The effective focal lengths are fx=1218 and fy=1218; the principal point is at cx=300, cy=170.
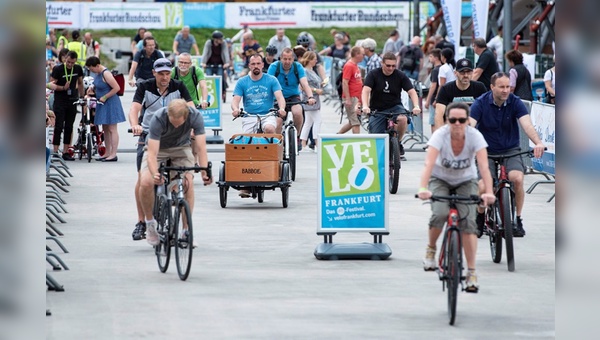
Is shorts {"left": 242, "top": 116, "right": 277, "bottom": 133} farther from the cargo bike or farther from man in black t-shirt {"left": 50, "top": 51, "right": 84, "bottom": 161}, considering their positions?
man in black t-shirt {"left": 50, "top": 51, "right": 84, "bottom": 161}

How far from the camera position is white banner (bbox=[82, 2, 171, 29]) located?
167 ft

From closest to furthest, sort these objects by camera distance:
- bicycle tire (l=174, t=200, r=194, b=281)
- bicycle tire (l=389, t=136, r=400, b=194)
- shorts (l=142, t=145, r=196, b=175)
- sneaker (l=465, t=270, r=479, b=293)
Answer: sneaker (l=465, t=270, r=479, b=293) < bicycle tire (l=174, t=200, r=194, b=281) < shorts (l=142, t=145, r=196, b=175) < bicycle tire (l=389, t=136, r=400, b=194)

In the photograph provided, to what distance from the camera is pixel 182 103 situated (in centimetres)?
1022

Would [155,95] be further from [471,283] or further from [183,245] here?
[471,283]

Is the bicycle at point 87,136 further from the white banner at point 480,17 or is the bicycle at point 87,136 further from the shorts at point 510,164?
the shorts at point 510,164

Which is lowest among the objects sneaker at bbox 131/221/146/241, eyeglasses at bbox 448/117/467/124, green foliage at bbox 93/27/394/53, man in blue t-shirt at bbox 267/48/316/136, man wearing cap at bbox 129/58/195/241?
sneaker at bbox 131/221/146/241

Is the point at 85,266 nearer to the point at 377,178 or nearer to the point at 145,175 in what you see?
the point at 145,175

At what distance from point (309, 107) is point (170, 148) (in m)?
9.81

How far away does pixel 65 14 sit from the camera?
5016 cm

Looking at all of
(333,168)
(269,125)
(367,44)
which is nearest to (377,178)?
(333,168)

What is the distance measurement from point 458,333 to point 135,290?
2.80 meters

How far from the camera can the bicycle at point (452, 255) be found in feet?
26.4

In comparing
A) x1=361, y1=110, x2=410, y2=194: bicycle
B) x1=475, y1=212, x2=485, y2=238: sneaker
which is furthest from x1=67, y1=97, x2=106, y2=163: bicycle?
x1=475, y1=212, x2=485, y2=238: sneaker

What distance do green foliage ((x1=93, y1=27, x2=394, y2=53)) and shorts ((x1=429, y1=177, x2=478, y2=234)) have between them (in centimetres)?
4357
